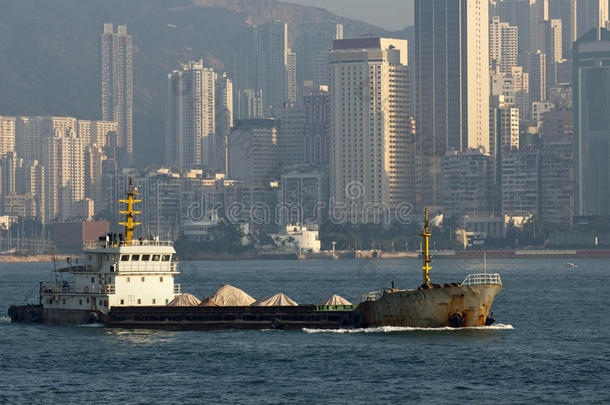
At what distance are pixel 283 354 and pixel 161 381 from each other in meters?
8.34

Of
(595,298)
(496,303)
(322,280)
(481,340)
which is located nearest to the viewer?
(481,340)

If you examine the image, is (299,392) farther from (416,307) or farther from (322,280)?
(322,280)

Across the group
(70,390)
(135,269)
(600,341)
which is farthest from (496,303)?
(70,390)

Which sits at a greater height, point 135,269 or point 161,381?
point 135,269

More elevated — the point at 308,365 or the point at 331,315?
the point at 331,315

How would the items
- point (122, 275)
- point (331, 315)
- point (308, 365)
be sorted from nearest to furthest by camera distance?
1. point (308, 365)
2. point (331, 315)
3. point (122, 275)

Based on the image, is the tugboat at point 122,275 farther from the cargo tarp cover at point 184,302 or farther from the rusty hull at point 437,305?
the rusty hull at point 437,305

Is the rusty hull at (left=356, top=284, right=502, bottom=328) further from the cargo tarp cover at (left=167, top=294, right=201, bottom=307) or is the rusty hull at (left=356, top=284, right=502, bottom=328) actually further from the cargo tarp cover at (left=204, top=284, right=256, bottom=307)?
the cargo tarp cover at (left=167, top=294, right=201, bottom=307)

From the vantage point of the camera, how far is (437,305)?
65250 millimetres

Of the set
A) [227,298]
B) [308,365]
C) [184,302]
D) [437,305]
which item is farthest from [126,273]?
[437,305]

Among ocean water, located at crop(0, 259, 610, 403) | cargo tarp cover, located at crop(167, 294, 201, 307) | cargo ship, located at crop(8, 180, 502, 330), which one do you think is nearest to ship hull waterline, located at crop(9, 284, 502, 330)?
cargo ship, located at crop(8, 180, 502, 330)

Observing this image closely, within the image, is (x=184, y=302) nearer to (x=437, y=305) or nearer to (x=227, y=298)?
(x=227, y=298)

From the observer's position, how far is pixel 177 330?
71125 mm

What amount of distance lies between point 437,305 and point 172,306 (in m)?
15.9
